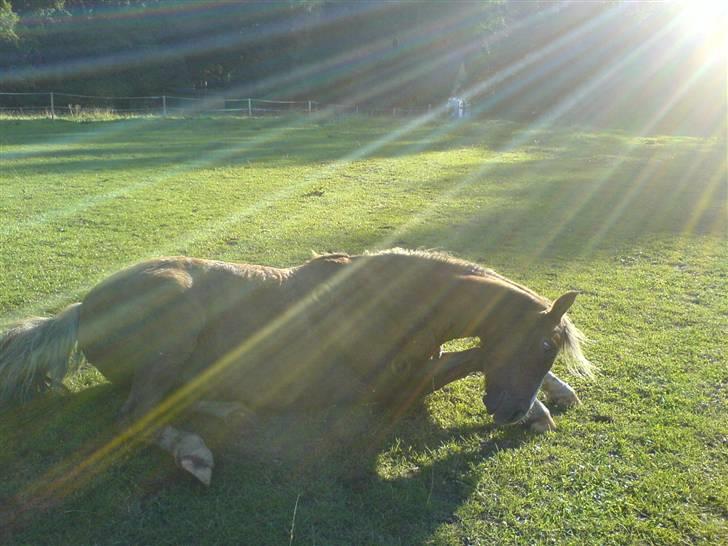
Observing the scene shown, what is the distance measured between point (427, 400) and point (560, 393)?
1111mm

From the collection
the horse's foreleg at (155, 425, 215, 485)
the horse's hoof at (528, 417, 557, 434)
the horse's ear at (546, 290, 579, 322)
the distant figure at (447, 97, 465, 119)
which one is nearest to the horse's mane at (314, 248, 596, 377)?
the horse's ear at (546, 290, 579, 322)

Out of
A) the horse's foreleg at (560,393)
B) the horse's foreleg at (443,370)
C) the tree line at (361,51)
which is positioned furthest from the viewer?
the tree line at (361,51)

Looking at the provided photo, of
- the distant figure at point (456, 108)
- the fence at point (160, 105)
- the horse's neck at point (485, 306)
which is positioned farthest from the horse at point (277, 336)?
the distant figure at point (456, 108)

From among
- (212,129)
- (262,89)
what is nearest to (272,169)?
(212,129)

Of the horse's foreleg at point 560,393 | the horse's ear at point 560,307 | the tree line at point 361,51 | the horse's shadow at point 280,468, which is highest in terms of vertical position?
the tree line at point 361,51

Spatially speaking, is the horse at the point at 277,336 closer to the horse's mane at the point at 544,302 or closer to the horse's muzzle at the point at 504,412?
the horse's mane at the point at 544,302

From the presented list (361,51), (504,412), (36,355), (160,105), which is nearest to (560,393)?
(504,412)

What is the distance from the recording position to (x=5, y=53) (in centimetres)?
4503

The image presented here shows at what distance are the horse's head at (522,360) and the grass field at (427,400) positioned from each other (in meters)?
0.45

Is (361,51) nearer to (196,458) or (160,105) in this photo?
(160,105)

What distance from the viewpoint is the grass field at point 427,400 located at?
3.55 meters

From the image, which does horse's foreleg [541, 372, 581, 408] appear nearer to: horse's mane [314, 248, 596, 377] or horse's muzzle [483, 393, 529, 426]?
horse's mane [314, 248, 596, 377]

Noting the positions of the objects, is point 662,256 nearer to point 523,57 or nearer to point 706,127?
point 706,127

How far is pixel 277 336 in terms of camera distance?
4.72 meters
